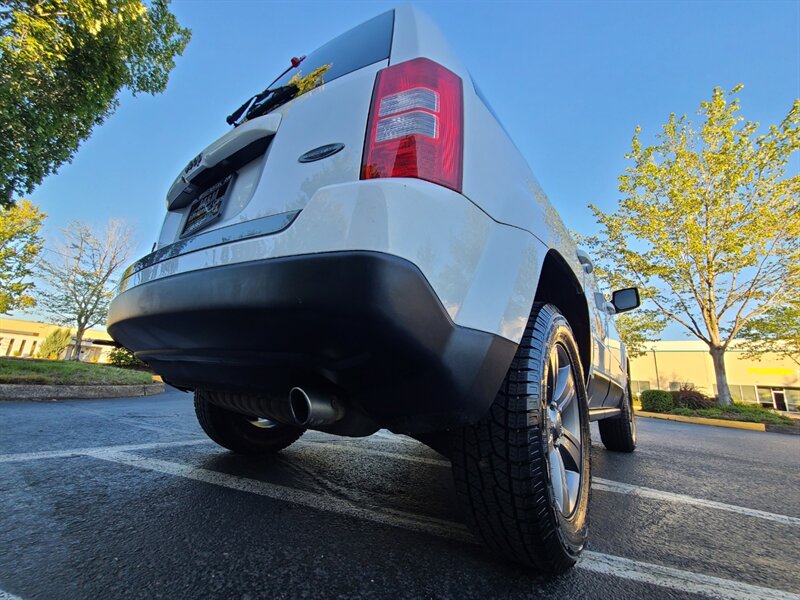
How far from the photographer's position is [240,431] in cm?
250

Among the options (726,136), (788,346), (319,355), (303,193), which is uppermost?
(726,136)

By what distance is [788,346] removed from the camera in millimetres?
15789

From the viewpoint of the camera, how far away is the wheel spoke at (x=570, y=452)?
5.22 feet

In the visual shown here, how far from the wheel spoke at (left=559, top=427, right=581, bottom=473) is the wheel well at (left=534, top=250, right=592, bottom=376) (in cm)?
57

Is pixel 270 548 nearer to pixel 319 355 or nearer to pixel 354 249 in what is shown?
pixel 319 355

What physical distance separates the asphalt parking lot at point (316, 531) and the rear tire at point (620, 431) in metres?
1.02

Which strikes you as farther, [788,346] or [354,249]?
[788,346]

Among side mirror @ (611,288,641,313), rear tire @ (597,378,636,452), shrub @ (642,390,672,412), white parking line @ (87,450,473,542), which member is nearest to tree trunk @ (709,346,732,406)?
shrub @ (642,390,672,412)

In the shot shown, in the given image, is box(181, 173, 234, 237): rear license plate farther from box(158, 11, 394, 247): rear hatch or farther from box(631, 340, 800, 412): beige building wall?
box(631, 340, 800, 412): beige building wall

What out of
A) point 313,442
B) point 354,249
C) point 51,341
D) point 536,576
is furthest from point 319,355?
point 51,341

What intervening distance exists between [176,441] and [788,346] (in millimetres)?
21438

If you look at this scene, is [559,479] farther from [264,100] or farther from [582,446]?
[264,100]

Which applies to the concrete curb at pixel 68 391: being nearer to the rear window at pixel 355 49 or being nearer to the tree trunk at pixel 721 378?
the rear window at pixel 355 49

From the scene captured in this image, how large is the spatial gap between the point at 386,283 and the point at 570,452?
1.22m
